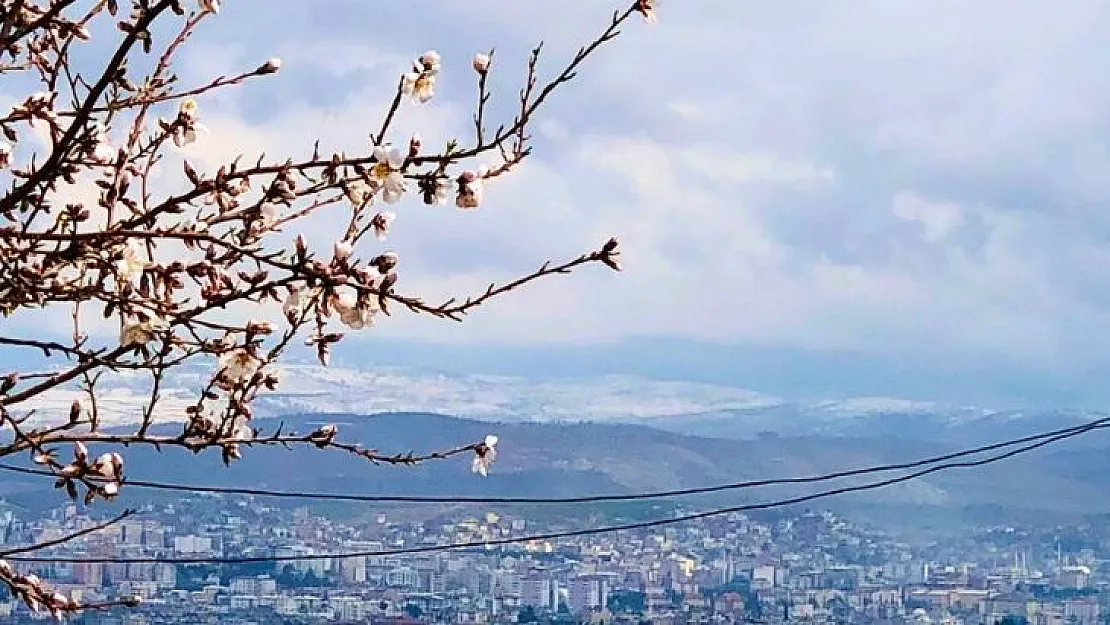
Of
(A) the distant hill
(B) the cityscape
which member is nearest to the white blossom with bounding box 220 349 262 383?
(B) the cityscape

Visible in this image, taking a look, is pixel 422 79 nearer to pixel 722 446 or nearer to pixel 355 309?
pixel 355 309

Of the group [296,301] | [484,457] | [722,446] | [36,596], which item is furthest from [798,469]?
[296,301]

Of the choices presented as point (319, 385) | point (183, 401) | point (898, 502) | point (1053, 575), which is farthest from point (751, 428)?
point (183, 401)

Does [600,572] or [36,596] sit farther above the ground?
[36,596]

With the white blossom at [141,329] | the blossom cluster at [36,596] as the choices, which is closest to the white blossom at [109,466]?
the blossom cluster at [36,596]

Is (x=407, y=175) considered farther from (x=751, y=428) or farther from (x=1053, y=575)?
(x=751, y=428)

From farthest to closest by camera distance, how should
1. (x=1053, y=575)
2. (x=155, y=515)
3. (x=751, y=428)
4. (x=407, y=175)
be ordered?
1. (x=751, y=428)
2. (x=1053, y=575)
3. (x=155, y=515)
4. (x=407, y=175)
